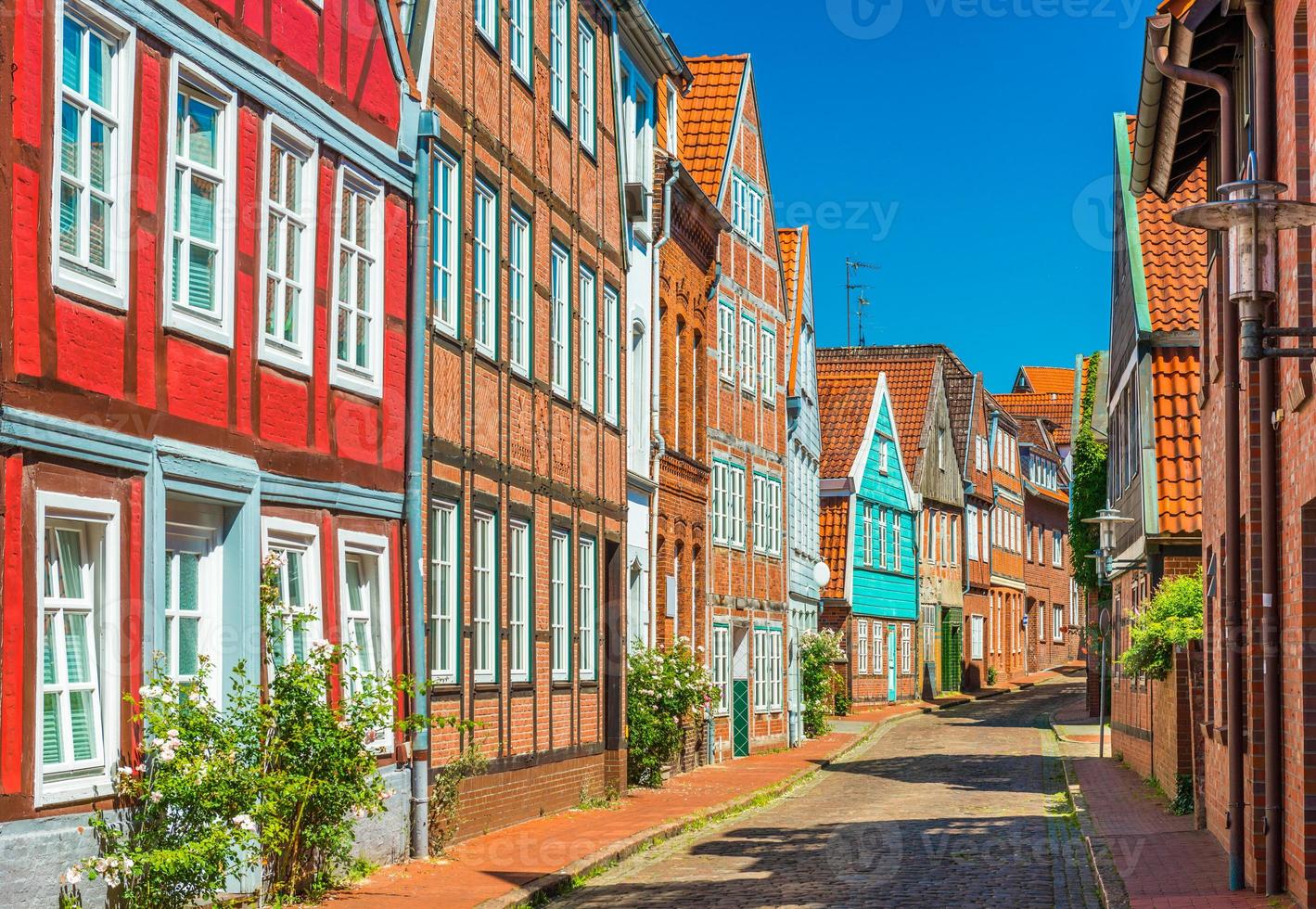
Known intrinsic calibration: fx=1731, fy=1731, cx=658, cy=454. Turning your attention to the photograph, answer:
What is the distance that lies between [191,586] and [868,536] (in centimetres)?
3442

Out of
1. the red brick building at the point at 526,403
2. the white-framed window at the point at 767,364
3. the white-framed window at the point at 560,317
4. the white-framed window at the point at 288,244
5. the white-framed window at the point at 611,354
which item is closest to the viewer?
the white-framed window at the point at 288,244

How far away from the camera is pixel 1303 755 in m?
10.5

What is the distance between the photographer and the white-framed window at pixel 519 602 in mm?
17156

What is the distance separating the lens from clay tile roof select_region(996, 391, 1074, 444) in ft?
243

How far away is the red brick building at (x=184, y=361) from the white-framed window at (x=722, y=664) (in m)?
14.3

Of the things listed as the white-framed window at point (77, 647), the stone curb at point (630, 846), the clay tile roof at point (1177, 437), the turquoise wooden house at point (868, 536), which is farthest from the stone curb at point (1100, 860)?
the turquoise wooden house at point (868, 536)

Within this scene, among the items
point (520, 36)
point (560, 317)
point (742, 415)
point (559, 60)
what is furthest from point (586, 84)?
point (742, 415)

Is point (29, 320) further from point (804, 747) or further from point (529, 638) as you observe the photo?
point (804, 747)

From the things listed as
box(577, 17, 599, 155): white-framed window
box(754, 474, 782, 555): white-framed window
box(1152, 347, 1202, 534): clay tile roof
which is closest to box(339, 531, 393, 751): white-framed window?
box(577, 17, 599, 155): white-framed window

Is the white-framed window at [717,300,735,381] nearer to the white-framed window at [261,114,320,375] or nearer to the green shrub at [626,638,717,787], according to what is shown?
the green shrub at [626,638,717,787]

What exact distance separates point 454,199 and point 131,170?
6.01 m

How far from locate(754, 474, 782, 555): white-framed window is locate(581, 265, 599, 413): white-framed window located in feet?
35.3

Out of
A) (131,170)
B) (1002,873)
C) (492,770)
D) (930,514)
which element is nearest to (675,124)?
(492,770)

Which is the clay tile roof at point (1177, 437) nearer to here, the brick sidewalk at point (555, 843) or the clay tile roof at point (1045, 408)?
the brick sidewalk at point (555, 843)
